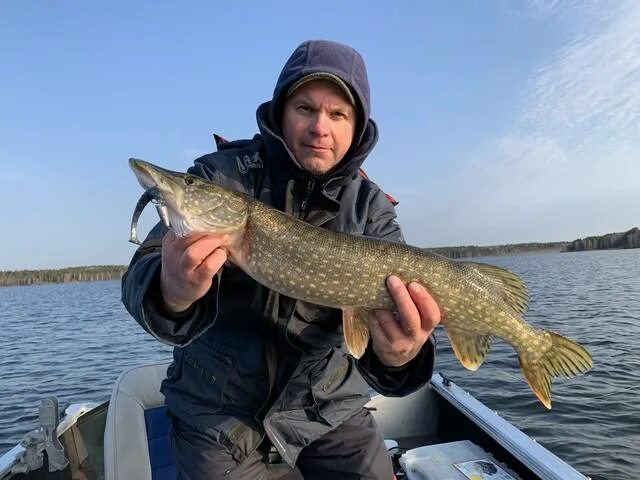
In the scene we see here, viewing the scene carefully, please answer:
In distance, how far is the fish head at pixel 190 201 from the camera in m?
2.16

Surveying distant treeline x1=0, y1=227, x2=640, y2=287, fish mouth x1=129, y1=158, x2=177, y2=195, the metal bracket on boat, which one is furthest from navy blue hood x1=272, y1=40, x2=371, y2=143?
distant treeline x1=0, y1=227, x2=640, y2=287

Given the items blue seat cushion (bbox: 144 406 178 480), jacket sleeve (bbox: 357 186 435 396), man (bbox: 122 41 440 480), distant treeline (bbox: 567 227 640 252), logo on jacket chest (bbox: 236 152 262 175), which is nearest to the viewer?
man (bbox: 122 41 440 480)

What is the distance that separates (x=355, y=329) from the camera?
2.31 m

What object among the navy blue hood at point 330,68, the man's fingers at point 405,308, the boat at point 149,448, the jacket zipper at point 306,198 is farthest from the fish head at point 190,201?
the boat at point 149,448

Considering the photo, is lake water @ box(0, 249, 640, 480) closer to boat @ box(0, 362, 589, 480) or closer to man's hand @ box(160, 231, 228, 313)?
boat @ box(0, 362, 589, 480)

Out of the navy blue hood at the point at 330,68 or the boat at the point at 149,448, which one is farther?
the boat at the point at 149,448

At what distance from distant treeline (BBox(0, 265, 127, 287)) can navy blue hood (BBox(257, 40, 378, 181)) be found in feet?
214

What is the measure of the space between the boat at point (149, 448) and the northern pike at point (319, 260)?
846 millimetres

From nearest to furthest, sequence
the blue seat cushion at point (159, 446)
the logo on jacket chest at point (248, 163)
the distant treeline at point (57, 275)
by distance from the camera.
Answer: the logo on jacket chest at point (248, 163), the blue seat cushion at point (159, 446), the distant treeline at point (57, 275)

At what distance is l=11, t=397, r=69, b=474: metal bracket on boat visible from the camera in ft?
11.2

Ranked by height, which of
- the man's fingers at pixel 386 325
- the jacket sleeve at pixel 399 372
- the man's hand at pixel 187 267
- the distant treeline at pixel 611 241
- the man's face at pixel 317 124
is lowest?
the jacket sleeve at pixel 399 372

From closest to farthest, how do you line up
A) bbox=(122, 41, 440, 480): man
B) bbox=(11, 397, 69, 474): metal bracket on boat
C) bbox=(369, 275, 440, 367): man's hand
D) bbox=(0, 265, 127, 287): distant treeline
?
bbox=(122, 41, 440, 480): man → bbox=(369, 275, 440, 367): man's hand → bbox=(11, 397, 69, 474): metal bracket on boat → bbox=(0, 265, 127, 287): distant treeline

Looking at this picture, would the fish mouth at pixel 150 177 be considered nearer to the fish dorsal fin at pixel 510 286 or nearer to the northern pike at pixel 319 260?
the northern pike at pixel 319 260

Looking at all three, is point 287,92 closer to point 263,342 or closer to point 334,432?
point 263,342
